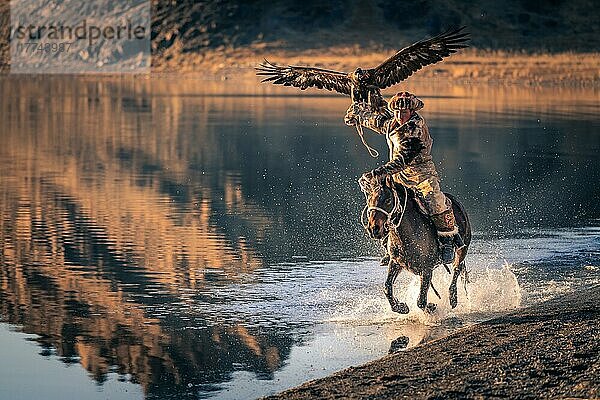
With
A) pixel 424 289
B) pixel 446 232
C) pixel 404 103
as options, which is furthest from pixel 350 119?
pixel 424 289

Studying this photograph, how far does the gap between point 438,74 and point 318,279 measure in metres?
47.0

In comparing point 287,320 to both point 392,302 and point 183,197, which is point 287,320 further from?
point 183,197

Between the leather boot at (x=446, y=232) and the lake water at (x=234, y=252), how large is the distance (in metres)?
0.48

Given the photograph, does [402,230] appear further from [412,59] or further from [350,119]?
[412,59]

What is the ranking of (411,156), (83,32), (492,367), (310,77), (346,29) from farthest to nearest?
(83,32), (346,29), (310,77), (411,156), (492,367)

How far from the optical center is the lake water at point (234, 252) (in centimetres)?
1008

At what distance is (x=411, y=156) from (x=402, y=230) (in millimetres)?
551

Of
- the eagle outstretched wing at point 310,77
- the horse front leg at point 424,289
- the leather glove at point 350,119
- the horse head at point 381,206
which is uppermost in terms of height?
the eagle outstretched wing at point 310,77

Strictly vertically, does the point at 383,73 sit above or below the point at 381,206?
above

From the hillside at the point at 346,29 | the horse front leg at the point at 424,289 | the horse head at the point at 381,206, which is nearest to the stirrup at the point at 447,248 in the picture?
the horse front leg at the point at 424,289

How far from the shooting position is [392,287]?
36.7ft

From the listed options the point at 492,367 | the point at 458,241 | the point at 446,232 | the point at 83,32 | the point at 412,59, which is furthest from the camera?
the point at 83,32

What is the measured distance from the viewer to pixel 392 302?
11.2m

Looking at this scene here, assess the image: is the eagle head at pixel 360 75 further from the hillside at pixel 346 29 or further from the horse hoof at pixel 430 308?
the hillside at pixel 346 29
